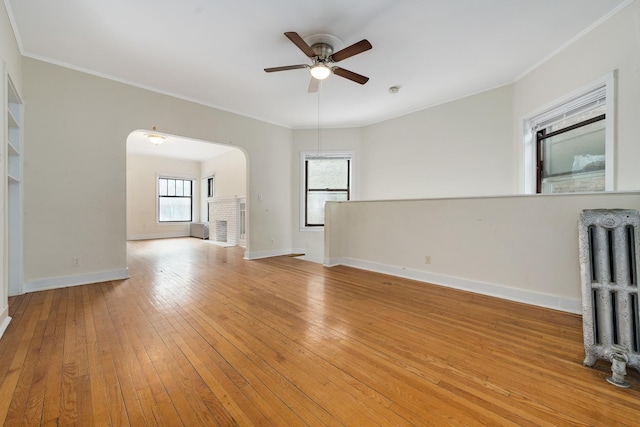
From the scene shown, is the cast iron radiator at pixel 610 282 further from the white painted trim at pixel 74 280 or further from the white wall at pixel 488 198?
the white painted trim at pixel 74 280

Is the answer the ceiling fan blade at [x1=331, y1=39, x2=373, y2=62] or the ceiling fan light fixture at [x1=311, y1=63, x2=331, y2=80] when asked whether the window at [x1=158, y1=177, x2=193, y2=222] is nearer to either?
the ceiling fan light fixture at [x1=311, y1=63, x2=331, y2=80]

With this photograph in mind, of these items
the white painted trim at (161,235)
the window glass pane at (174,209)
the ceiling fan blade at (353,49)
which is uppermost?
the ceiling fan blade at (353,49)

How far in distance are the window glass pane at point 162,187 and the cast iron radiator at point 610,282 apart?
10544mm

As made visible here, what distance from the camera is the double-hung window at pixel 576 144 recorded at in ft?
8.84

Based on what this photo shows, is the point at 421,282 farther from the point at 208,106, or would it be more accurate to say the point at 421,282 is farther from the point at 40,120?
the point at 40,120

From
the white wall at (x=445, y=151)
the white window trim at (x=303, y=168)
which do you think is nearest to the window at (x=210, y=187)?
the white window trim at (x=303, y=168)

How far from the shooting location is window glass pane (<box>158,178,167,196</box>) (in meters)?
9.24

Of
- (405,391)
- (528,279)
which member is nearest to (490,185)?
(528,279)

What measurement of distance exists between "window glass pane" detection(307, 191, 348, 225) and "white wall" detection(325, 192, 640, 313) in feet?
5.71

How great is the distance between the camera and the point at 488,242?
10.3 ft

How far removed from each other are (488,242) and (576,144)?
1.57 m

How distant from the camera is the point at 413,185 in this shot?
5234 mm

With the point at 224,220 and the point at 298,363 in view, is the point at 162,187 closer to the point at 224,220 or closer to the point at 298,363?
the point at 224,220

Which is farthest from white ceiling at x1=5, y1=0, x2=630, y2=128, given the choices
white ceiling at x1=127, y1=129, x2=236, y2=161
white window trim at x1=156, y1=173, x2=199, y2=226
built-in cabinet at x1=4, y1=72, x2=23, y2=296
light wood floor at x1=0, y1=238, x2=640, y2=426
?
white window trim at x1=156, y1=173, x2=199, y2=226
